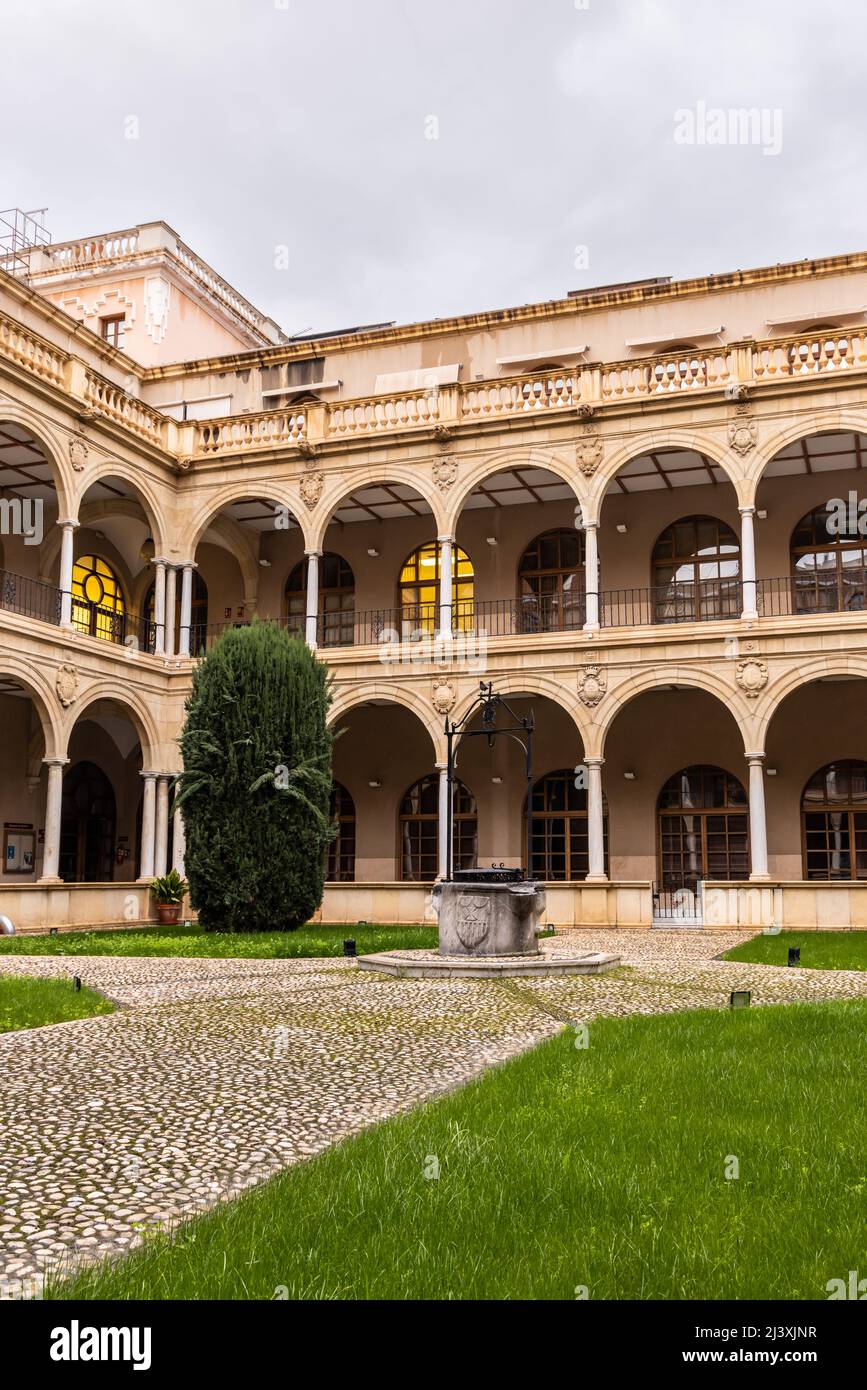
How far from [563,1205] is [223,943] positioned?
12291 mm

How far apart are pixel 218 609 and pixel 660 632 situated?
11868 millimetres

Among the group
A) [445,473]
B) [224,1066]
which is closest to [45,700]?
[445,473]

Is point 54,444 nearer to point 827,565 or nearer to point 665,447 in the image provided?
point 665,447

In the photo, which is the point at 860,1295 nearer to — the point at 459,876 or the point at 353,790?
the point at 459,876

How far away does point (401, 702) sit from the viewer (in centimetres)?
2422

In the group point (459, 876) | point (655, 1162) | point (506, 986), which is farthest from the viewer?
point (459, 876)

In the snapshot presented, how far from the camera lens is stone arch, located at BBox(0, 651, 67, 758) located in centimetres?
2084

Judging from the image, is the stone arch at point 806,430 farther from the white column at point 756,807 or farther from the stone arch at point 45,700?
the stone arch at point 45,700

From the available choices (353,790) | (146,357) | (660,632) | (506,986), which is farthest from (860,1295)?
(146,357)

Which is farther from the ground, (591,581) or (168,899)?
(591,581)

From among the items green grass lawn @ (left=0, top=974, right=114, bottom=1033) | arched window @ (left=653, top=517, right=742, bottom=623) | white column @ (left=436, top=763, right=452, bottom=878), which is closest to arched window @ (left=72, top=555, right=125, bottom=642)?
white column @ (left=436, top=763, right=452, bottom=878)

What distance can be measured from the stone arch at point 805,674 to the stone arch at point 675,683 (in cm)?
17

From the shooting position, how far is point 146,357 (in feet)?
99.6

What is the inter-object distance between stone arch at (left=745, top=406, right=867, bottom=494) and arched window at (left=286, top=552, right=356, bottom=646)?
1008 centimetres
